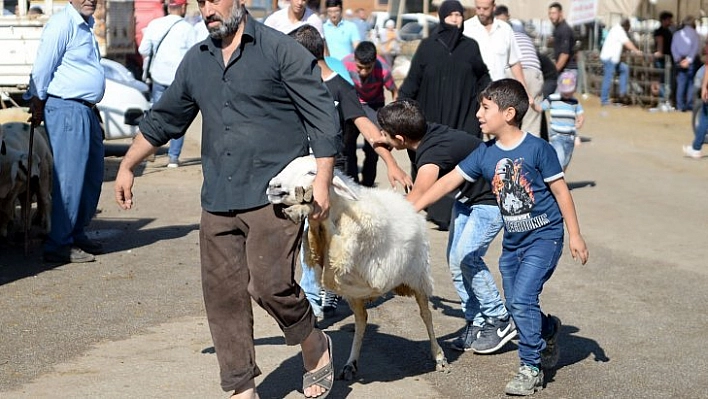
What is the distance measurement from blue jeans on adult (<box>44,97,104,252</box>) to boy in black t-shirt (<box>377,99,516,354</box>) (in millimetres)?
3373

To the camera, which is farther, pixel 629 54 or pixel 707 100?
pixel 629 54

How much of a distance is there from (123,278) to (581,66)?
70.3 feet

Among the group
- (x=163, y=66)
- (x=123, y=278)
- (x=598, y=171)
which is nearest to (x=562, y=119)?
(x=598, y=171)

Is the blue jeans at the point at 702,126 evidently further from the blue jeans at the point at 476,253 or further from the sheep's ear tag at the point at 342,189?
the sheep's ear tag at the point at 342,189

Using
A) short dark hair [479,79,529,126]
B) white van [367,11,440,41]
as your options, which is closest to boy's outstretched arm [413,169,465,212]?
short dark hair [479,79,529,126]

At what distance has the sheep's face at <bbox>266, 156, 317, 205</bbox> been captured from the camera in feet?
16.7

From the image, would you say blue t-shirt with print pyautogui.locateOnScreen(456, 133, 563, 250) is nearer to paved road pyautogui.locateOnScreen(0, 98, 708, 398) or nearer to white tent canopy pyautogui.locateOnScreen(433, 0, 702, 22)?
paved road pyautogui.locateOnScreen(0, 98, 708, 398)

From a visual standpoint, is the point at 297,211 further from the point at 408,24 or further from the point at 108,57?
the point at 408,24

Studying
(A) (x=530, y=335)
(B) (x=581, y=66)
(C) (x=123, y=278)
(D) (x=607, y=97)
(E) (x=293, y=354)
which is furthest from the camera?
(B) (x=581, y=66)

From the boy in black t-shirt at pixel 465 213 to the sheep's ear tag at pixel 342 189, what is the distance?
90 cm

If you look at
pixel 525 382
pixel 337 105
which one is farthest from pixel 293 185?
pixel 337 105

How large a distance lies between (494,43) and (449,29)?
128 centimetres

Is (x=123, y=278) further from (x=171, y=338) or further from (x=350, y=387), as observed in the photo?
(x=350, y=387)

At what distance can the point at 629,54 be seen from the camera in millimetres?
26734
